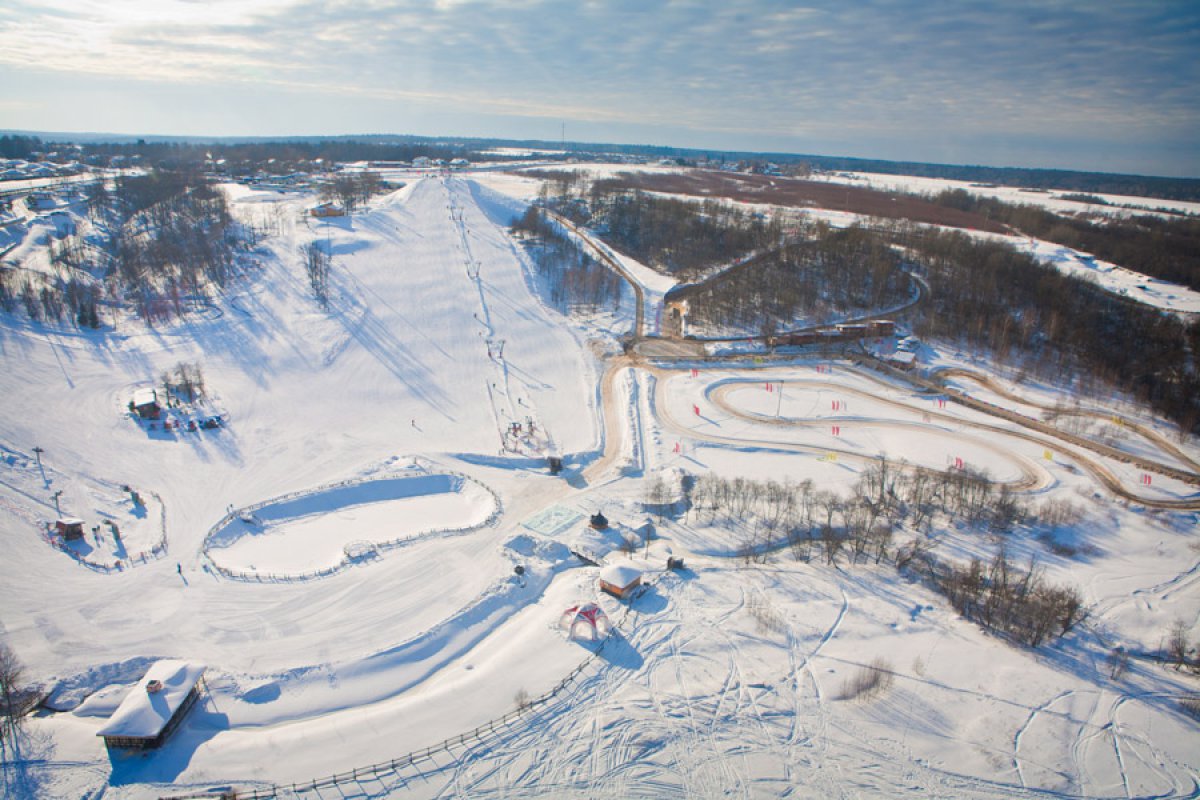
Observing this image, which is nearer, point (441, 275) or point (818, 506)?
point (818, 506)

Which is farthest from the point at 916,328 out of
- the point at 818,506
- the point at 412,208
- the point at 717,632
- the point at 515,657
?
the point at 412,208

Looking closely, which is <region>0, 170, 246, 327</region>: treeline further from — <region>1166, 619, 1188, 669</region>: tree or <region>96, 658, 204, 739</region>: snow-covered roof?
<region>1166, 619, 1188, 669</region>: tree

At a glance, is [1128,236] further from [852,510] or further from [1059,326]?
[852,510]

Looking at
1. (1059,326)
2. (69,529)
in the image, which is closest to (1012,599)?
(69,529)

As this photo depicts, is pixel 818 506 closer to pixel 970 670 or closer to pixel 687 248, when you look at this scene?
pixel 970 670

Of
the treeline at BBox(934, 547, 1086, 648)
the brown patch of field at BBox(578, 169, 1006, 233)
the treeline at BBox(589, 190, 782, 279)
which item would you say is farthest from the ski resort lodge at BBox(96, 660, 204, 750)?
the brown patch of field at BBox(578, 169, 1006, 233)
